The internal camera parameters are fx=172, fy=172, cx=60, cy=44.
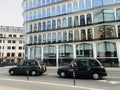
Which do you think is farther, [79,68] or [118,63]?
[118,63]

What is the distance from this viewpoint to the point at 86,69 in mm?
15711

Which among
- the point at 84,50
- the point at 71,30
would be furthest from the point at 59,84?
the point at 71,30

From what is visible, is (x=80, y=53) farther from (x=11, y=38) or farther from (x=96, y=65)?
(x=11, y=38)

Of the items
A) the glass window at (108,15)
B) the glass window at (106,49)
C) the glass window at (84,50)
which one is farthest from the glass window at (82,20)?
the glass window at (106,49)

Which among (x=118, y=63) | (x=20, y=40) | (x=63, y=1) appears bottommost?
(x=118, y=63)

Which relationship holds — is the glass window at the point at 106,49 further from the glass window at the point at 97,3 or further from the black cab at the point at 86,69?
the black cab at the point at 86,69

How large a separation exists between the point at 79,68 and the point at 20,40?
68960 millimetres

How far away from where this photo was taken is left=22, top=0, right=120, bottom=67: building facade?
33.2 meters

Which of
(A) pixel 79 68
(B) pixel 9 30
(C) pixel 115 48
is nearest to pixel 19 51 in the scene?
(B) pixel 9 30

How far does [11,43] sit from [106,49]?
56.1 m

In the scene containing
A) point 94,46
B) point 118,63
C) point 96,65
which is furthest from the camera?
point 94,46

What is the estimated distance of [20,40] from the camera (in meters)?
81.6

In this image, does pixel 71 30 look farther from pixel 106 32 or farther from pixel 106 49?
pixel 106 49

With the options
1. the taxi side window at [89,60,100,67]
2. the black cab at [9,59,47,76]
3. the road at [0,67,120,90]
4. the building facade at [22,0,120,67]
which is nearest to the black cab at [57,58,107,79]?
the taxi side window at [89,60,100,67]
